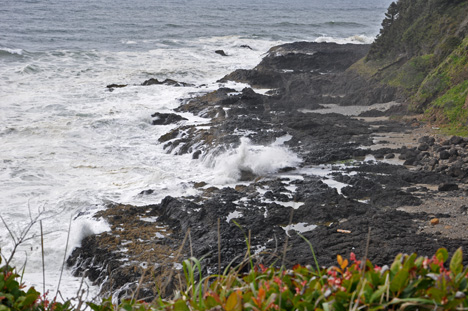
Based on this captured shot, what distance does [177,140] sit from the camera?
13.5 metres

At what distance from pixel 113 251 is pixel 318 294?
5.63m

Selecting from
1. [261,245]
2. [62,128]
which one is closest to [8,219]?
[261,245]

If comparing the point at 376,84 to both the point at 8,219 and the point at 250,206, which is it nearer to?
the point at 250,206

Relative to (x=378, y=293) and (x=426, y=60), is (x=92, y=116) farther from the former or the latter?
(x=378, y=293)

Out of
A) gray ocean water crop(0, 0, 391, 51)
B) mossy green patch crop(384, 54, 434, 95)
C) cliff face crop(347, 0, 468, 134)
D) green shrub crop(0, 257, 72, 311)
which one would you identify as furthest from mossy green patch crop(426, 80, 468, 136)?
gray ocean water crop(0, 0, 391, 51)

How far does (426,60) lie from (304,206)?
1014cm

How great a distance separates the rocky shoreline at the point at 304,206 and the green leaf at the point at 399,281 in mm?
1589

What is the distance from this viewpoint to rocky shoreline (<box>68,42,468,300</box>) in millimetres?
6457

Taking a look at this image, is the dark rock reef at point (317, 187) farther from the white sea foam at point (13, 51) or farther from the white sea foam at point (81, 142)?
the white sea foam at point (13, 51)

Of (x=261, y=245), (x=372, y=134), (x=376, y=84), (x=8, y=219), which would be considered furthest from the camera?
(x=376, y=84)

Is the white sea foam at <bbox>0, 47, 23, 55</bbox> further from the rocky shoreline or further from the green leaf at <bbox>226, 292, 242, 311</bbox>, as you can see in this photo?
the green leaf at <bbox>226, 292, 242, 311</bbox>

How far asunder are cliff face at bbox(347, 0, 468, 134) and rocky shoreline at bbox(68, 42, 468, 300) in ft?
2.98

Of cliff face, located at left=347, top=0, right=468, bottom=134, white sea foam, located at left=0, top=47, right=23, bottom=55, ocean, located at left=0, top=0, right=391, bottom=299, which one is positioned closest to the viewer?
ocean, located at left=0, top=0, right=391, bottom=299

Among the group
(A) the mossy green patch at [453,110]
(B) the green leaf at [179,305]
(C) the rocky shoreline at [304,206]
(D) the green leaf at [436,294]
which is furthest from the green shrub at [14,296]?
(A) the mossy green patch at [453,110]
